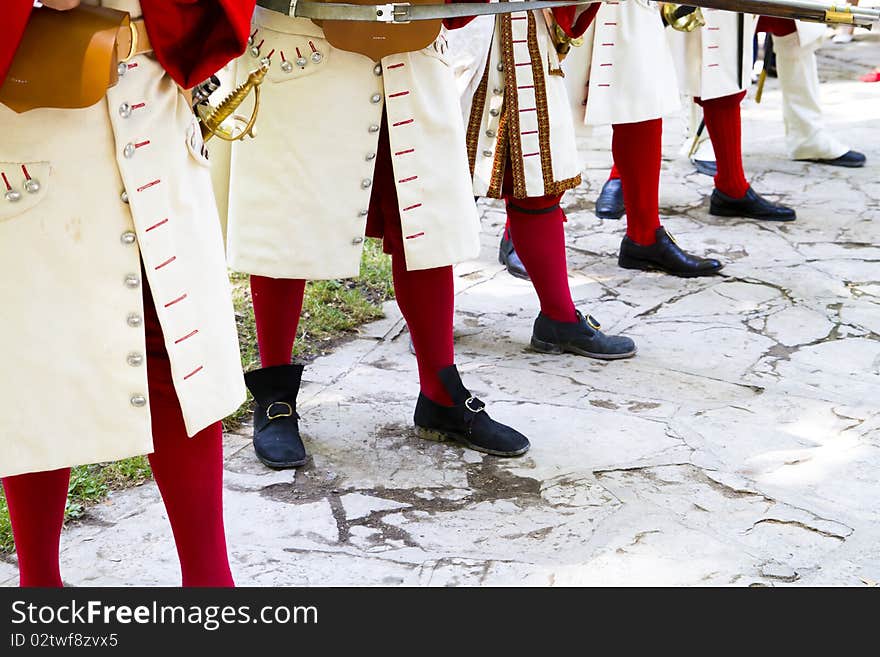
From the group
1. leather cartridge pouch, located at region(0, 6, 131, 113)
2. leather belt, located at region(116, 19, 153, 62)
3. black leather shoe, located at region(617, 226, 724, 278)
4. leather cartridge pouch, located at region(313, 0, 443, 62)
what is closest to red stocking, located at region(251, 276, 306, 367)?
leather cartridge pouch, located at region(313, 0, 443, 62)

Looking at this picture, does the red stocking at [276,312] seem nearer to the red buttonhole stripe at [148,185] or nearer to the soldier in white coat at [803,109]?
the red buttonhole stripe at [148,185]

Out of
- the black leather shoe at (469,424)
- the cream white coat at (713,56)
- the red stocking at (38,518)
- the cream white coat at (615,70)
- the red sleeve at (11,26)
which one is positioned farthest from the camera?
the cream white coat at (713,56)

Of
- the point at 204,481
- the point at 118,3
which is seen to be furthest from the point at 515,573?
the point at 118,3

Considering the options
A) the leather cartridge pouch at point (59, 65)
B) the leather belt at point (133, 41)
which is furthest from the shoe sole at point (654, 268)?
the leather cartridge pouch at point (59, 65)

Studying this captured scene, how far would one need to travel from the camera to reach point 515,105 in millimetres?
3164

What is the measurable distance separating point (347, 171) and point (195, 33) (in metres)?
0.85

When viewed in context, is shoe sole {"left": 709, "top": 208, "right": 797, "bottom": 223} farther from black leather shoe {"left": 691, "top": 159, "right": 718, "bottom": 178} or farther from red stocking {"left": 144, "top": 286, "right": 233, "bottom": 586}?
red stocking {"left": 144, "top": 286, "right": 233, "bottom": 586}

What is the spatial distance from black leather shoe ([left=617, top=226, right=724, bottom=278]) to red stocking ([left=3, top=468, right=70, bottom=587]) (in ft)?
8.85

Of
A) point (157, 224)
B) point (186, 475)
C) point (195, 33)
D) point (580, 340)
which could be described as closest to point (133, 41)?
point (195, 33)

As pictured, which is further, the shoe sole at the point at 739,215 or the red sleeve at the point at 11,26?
the shoe sole at the point at 739,215

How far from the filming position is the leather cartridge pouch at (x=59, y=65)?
1.46 m

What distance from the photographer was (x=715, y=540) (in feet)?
7.87

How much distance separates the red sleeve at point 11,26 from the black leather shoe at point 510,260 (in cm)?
275
